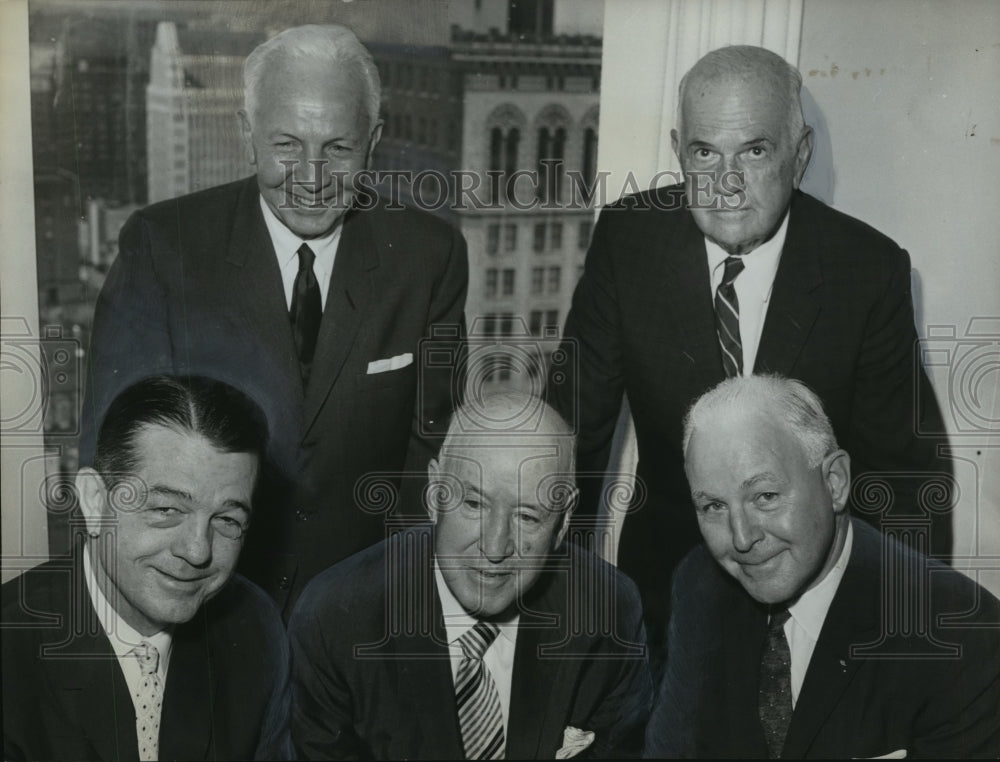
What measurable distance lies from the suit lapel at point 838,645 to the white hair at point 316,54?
6.05ft

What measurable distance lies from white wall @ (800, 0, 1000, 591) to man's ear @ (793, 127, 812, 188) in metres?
0.09

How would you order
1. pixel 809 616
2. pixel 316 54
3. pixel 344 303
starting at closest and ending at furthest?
pixel 316 54, pixel 344 303, pixel 809 616

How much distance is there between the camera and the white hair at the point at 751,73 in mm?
3062

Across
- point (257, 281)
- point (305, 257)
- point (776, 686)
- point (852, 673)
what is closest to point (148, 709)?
point (257, 281)

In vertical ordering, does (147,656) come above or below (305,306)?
below

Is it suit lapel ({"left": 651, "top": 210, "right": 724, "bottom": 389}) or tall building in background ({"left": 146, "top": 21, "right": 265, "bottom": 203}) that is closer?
tall building in background ({"left": 146, "top": 21, "right": 265, "bottom": 203})

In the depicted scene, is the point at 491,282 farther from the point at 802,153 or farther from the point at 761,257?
the point at 802,153

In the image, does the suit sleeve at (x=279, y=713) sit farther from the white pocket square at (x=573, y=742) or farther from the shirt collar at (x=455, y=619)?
the white pocket square at (x=573, y=742)

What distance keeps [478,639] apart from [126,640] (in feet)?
3.21

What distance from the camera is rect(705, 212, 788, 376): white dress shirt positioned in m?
3.16

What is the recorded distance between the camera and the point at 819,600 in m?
3.23

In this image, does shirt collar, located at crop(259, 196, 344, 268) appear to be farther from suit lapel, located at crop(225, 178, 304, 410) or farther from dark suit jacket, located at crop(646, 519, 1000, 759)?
dark suit jacket, located at crop(646, 519, 1000, 759)

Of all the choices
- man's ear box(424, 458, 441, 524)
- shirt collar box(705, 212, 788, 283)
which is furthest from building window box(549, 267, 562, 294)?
man's ear box(424, 458, 441, 524)

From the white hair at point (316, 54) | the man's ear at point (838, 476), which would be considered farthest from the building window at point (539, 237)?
the man's ear at point (838, 476)
